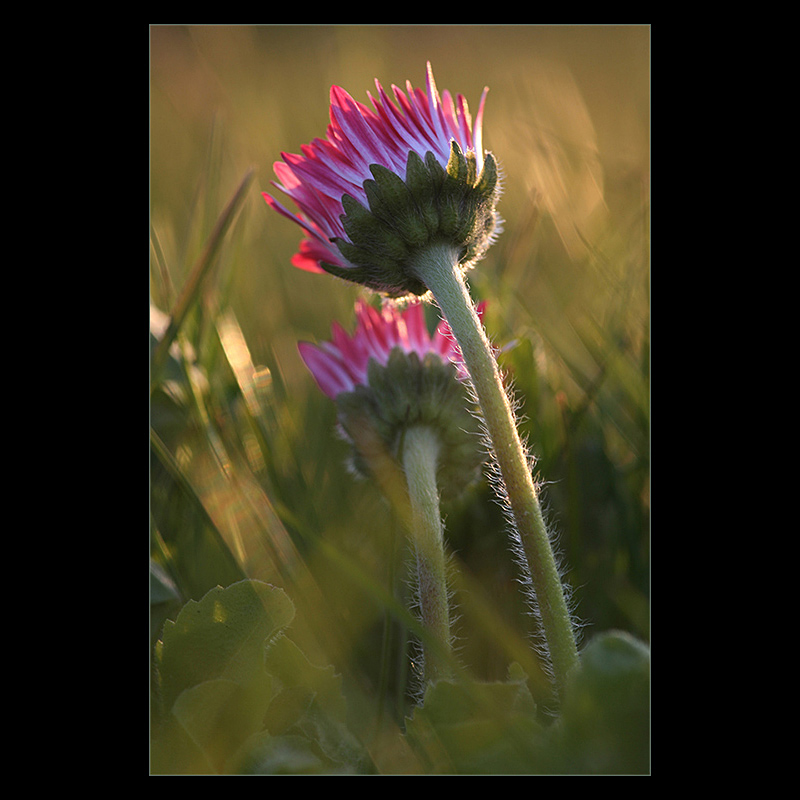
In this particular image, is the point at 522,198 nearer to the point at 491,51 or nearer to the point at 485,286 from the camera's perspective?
the point at 485,286

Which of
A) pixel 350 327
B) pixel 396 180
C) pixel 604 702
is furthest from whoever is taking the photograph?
pixel 350 327

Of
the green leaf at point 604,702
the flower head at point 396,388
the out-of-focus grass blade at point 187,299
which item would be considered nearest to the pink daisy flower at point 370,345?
the flower head at point 396,388

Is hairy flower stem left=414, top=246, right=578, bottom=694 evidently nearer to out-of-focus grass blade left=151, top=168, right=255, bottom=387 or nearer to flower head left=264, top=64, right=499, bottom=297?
flower head left=264, top=64, right=499, bottom=297

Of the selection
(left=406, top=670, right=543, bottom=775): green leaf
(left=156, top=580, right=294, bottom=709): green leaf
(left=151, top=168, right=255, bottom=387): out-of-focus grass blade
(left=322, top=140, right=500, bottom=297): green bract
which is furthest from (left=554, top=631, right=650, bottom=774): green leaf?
(left=151, top=168, right=255, bottom=387): out-of-focus grass blade

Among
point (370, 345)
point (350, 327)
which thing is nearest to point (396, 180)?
point (370, 345)

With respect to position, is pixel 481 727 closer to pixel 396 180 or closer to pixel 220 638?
pixel 220 638

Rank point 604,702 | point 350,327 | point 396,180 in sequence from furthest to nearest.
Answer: point 350,327 → point 396,180 → point 604,702
